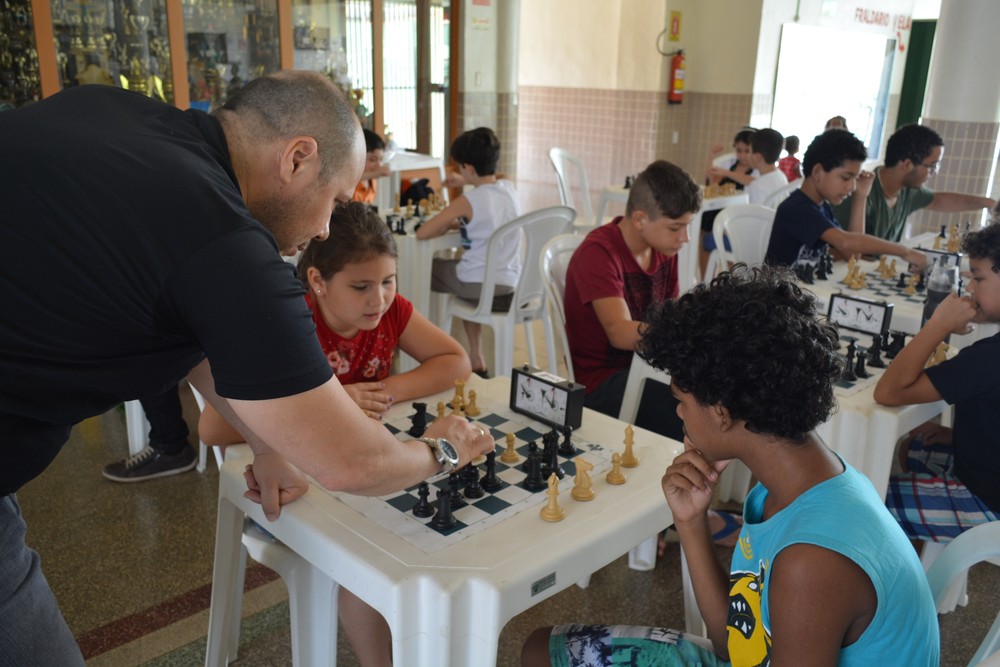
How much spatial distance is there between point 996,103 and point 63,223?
6.81 meters

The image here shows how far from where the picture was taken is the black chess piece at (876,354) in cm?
244

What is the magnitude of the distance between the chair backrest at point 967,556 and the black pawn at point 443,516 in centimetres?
82

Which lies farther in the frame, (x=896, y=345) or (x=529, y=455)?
(x=896, y=345)

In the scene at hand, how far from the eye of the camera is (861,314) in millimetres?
2668

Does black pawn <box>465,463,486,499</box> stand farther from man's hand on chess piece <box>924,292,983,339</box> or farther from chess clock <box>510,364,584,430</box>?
man's hand on chess piece <box>924,292,983,339</box>

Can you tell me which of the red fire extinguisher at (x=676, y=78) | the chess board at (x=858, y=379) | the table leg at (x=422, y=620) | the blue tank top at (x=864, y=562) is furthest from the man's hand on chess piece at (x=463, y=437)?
the red fire extinguisher at (x=676, y=78)

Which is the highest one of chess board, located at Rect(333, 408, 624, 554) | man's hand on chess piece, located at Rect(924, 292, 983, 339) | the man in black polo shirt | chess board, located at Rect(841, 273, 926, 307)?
the man in black polo shirt

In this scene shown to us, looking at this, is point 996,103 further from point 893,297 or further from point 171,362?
point 171,362

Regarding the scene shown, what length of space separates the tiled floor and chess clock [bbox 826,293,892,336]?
85 cm

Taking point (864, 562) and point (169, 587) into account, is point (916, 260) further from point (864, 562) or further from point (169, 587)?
point (169, 587)

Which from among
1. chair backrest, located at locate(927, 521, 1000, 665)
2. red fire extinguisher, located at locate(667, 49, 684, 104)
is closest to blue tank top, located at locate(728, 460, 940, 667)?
chair backrest, located at locate(927, 521, 1000, 665)

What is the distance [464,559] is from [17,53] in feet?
18.2

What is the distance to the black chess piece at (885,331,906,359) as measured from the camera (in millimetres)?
2498

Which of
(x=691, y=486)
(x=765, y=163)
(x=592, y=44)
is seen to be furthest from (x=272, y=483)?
(x=592, y=44)
